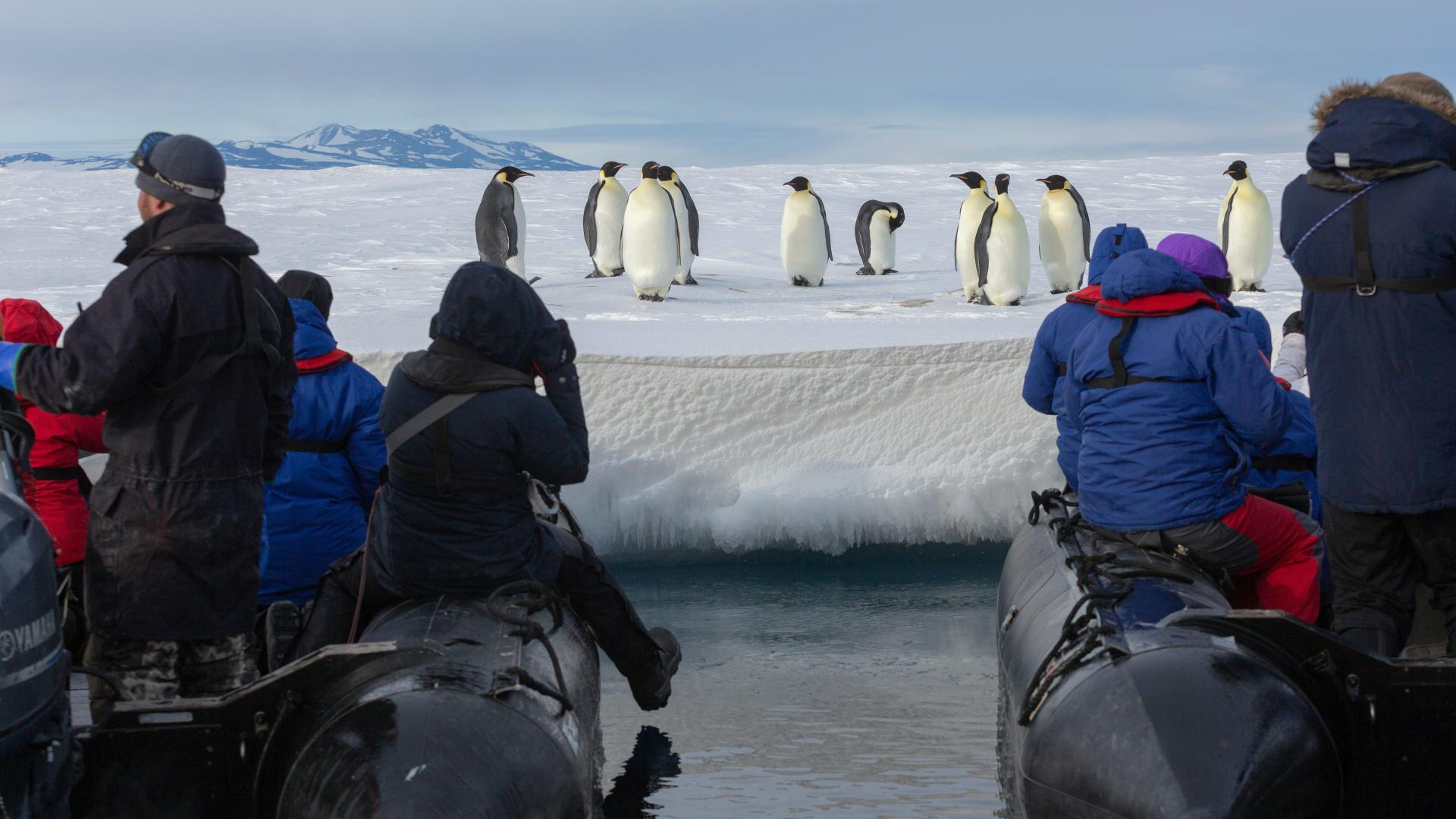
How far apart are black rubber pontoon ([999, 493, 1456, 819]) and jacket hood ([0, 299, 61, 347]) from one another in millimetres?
1992

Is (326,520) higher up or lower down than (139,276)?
lower down

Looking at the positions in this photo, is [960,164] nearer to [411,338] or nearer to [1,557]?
[411,338]

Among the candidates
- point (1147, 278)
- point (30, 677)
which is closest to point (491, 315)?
point (30, 677)

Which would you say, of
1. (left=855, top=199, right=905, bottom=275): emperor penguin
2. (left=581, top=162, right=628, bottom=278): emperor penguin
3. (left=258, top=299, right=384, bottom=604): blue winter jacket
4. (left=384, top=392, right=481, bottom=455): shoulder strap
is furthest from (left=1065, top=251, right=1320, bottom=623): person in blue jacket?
(left=855, top=199, right=905, bottom=275): emperor penguin

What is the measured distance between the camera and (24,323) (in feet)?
8.87

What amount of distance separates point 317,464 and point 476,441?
71cm

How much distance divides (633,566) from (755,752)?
220cm

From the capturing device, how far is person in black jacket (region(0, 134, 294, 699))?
2.26 m

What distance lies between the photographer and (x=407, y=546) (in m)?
2.54

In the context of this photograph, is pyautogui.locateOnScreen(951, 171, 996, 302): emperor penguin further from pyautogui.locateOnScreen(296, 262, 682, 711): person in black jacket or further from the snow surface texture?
pyautogui.locateOnScreen(296, 262, 682, 711): person in black jacket

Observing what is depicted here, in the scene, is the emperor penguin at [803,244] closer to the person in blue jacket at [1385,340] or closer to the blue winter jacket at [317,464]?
the blue winter jacket at [317,464]

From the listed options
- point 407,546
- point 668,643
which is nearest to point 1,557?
point 407,546

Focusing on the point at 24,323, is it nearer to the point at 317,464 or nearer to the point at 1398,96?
the point at 317,464

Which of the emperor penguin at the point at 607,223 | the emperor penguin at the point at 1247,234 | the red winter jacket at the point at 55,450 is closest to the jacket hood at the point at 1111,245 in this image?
the red winter jacket at the point at 55,450
